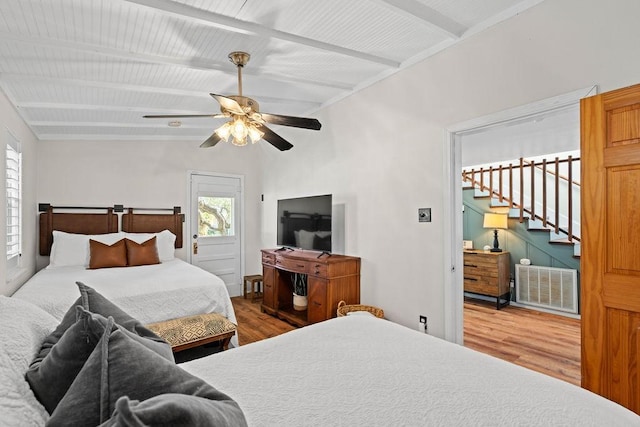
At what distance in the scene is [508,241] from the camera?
510 cm

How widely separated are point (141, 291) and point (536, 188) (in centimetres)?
553

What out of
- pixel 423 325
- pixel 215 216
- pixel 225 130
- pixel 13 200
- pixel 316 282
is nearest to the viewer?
pixel 225 130

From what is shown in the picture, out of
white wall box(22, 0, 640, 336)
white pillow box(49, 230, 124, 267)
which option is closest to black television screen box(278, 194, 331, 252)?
white wall box(22, 0, 640, 336)

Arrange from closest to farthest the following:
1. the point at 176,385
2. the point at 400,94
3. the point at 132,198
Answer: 1. the point at 176,385
2. the point at 400,94
3. the point at 132,198

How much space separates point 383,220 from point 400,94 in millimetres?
1248

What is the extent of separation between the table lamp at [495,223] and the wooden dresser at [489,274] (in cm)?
19

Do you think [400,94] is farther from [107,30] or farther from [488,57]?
[107,30]

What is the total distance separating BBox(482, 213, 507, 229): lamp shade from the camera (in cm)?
502

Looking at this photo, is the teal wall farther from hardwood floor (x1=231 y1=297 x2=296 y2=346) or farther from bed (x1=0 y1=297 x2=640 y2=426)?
bed (x1=0 y1=297 x2=640 y2=426)

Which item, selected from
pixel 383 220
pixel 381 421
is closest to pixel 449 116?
pixel 383 220

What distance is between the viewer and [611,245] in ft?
6.26

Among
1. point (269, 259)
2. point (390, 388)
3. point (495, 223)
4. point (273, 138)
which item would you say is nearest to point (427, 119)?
point (273, 138)

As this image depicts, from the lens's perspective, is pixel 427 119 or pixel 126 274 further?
pixel 126 274

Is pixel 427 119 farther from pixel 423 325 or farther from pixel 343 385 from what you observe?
pixel 343 385
